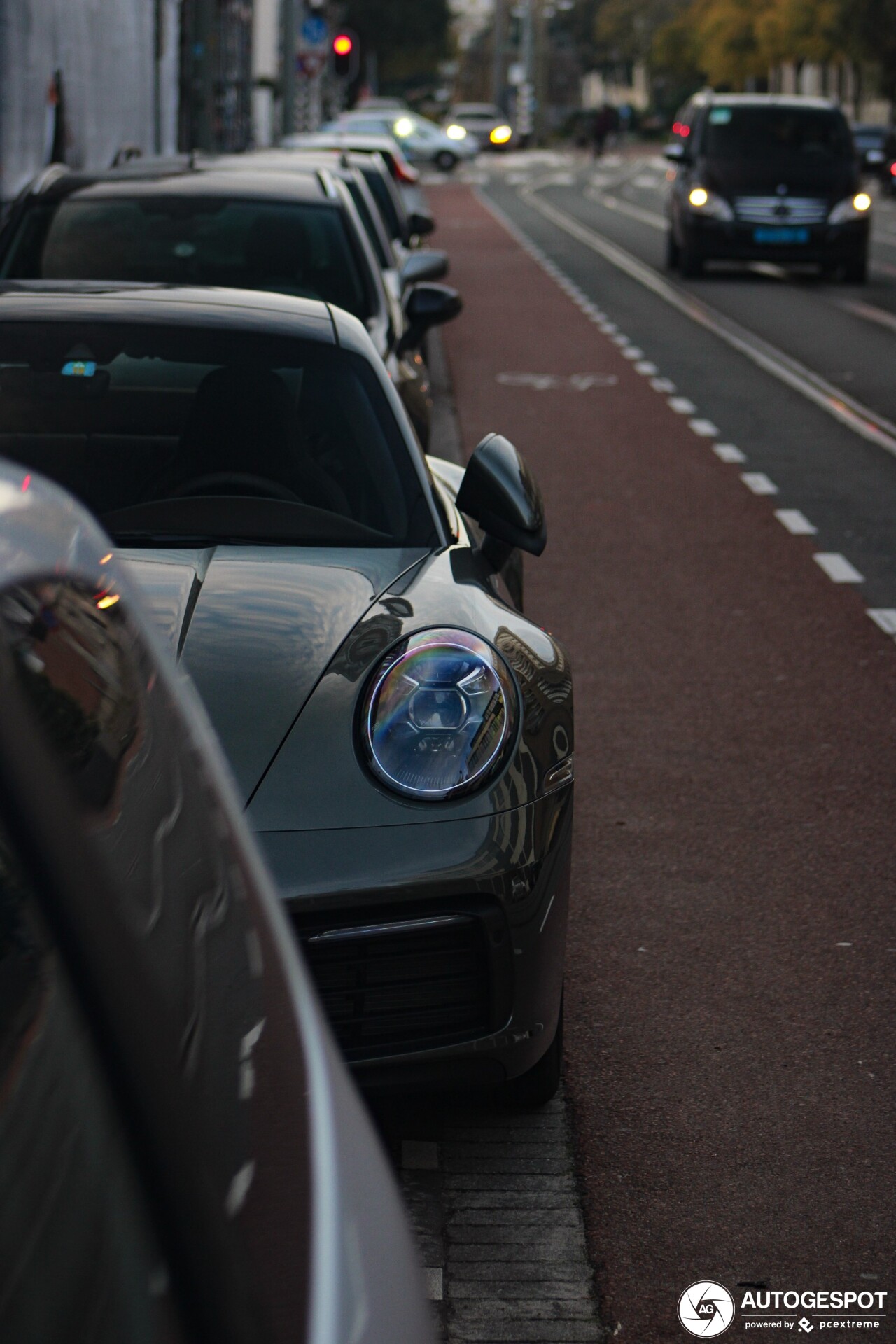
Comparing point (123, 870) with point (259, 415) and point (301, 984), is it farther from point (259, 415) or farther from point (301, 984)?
point (259, 415)

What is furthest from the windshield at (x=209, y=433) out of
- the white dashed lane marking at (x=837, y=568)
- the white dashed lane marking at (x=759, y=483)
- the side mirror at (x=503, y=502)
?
the white dashed lane marking at (x=759, y=483)

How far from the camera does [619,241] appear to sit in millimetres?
30672

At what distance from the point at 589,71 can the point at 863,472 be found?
566 feet

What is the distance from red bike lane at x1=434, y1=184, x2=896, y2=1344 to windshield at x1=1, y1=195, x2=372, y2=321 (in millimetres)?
1671

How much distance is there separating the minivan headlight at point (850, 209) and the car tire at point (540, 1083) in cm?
2125

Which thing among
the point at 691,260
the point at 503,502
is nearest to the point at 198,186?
the point at 503,502

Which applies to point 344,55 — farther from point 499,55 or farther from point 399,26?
point 499,55

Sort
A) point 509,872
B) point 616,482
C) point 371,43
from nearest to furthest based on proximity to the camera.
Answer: point 509,872
point 616,482
point 371,43

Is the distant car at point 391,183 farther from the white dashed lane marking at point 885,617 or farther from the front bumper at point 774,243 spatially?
the white dashed lane marking at point 885,617

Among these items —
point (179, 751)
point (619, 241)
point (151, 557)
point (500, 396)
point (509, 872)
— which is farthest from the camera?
point (619, 241)

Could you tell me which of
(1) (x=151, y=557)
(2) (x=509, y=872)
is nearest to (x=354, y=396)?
(1) (x=151, y=557)

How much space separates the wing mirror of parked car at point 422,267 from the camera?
996 centimetres

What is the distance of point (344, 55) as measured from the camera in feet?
111

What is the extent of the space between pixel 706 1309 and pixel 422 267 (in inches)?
307
